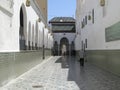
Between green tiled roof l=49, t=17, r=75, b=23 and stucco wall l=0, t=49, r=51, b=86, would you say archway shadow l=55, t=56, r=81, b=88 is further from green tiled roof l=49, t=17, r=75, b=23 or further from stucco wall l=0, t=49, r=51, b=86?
green tiled roof l=49, t=17, r=75, b=23

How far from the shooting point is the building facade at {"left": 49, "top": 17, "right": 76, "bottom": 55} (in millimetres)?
61016

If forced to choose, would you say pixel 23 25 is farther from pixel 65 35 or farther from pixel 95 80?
pixel 65 35

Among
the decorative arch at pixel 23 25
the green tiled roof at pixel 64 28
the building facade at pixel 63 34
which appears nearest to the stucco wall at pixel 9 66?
the decorative arch at pixel 23 25

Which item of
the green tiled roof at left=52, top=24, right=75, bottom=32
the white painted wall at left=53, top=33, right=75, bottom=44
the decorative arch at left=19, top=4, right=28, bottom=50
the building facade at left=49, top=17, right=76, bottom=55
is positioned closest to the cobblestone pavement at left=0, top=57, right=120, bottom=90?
the decorative arch at left=19, top=4, right=28, bottom=50

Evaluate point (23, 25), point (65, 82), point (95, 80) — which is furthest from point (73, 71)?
point (65, 82)

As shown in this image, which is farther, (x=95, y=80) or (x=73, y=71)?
(x=73, y=71)

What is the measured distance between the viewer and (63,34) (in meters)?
61.3

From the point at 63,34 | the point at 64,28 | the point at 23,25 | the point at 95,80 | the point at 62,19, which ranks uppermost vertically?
the point at 62,19

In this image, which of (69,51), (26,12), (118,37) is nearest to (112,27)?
(118,37)

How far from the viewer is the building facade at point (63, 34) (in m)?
61.0

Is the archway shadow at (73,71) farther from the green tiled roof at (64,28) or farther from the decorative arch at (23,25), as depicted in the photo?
the green tiled roof at (64,28)

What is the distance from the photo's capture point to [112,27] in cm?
1738

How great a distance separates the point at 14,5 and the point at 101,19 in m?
8.56

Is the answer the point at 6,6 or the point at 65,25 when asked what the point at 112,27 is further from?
the point at 65,25
